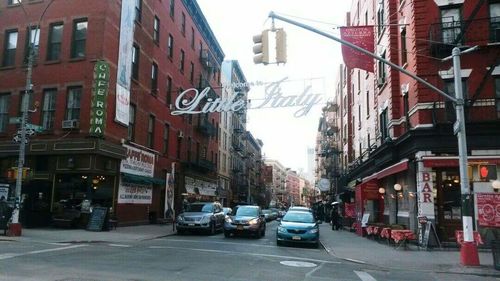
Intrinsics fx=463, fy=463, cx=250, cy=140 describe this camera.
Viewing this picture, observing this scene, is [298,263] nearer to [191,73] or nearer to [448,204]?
[448,204]

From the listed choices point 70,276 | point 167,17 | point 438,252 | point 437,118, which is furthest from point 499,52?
point 167,17

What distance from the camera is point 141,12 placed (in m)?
31.1

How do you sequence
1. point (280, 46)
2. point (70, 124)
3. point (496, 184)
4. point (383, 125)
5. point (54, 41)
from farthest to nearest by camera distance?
point (383, 125), point (54, 41), point (70, 124), point (496, 184), point (280, 46)

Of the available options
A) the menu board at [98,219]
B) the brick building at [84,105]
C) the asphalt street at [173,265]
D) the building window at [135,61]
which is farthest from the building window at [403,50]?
the menu board at [98,219]

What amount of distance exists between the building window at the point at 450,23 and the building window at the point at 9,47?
78.7ft

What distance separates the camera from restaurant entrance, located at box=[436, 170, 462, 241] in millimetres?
19797

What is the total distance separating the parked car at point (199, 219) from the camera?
24.7 meters

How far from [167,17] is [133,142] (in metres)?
12.2

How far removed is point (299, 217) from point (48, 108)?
15.3 m

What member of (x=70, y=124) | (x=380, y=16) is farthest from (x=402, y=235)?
(x=70, y=124)

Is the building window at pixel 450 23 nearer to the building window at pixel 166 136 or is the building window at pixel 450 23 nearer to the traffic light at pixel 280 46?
the traffic light at pixel 280 46

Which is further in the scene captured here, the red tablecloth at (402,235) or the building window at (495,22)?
the building window at (495,22)

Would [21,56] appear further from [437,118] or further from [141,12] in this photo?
[437,118]

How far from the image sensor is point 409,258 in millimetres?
16219
